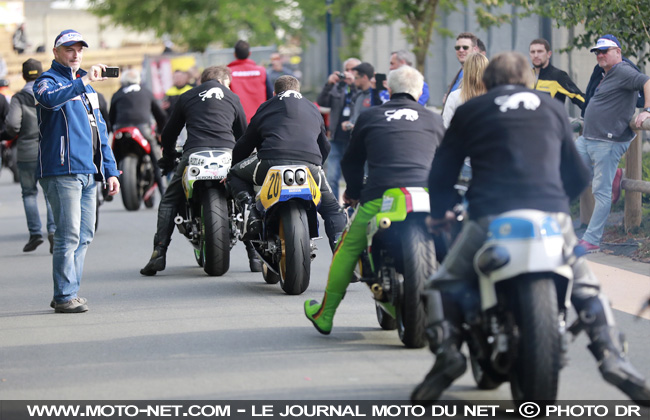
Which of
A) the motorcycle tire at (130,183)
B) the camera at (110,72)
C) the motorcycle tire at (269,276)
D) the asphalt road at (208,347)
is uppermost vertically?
the camera at (110,72)

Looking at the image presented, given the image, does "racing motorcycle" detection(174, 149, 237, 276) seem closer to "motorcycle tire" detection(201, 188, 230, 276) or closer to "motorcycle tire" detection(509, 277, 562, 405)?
"motorcycle tire" detection(201, 188, 230, 276)

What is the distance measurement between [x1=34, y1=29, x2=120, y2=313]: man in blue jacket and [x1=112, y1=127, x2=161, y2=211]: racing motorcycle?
720 centimetres

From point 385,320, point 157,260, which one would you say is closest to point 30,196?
point 157,260

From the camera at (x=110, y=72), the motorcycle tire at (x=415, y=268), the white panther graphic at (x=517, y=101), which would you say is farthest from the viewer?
the camera at (x=110, y=72)

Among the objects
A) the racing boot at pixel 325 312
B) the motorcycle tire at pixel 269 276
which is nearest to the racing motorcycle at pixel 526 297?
the racing boot at pixel 325 312

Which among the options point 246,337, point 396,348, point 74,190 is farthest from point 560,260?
point 74,190

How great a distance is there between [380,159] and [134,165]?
9.27 m

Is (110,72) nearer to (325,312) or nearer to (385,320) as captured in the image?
(325,312)

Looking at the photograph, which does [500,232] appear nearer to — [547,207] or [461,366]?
[547,207]

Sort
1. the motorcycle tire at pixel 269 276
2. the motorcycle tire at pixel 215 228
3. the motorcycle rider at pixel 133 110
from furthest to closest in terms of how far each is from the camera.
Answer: the motorcycle rider at pixel 133 110
the motorcycle tire at pixel 215 228
the motorcycle tire at pixel 269 276

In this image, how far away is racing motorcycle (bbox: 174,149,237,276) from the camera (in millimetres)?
10000

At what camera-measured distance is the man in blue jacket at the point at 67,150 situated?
8.34 metres

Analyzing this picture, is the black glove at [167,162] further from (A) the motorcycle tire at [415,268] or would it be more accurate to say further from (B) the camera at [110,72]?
(A) the motorcycle tire at [415,268]

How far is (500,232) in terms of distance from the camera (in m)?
5.22
